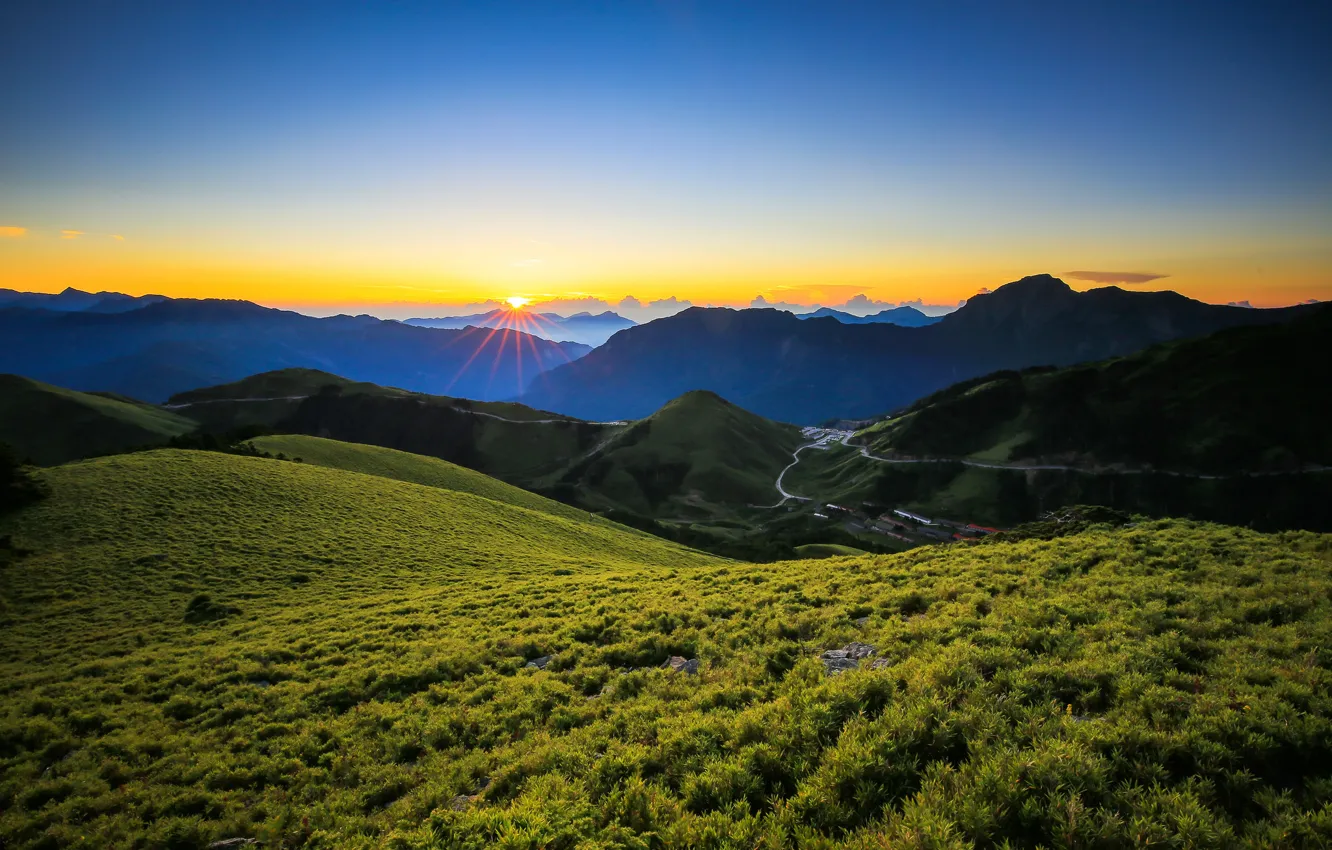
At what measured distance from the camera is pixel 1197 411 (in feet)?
559

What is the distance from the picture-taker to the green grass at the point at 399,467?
6538cm

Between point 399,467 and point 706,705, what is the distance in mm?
67414

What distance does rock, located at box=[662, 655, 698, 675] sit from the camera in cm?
1539

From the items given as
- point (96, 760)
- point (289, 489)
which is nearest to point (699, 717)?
point (96, 760)

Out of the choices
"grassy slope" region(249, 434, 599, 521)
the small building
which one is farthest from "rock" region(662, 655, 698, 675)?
the small building

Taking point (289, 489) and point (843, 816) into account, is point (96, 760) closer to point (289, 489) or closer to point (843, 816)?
point (843, 816)

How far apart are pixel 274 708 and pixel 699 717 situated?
46.9ft

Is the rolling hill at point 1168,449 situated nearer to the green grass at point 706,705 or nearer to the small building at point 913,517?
the small building at point 913,517

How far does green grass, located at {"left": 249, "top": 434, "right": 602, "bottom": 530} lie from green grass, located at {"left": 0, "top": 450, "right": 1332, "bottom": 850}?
36.9 meters

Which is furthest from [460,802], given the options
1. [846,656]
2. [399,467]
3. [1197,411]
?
[1197,411]

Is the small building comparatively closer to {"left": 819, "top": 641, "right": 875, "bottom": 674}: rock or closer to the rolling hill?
the rolling hill

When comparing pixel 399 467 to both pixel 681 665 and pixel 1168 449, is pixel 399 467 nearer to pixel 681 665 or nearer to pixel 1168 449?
pixel 681 665

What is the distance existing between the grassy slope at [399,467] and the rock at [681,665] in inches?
1975

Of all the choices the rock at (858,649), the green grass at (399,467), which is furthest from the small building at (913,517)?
the rock at (858,649)
